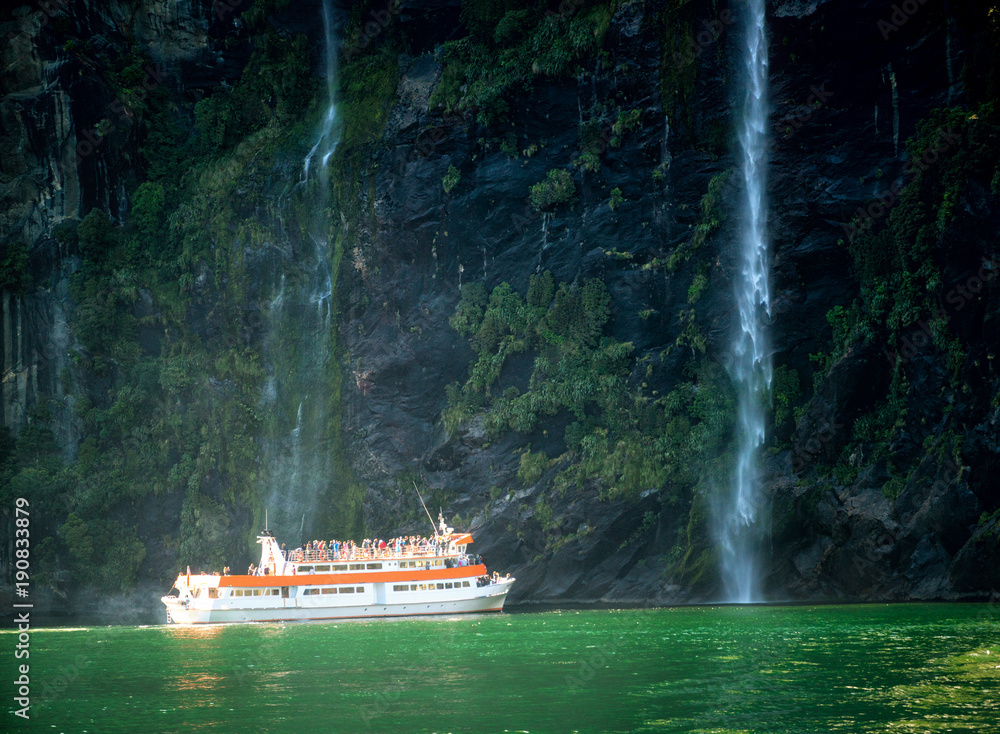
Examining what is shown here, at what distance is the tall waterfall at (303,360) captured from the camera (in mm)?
62188

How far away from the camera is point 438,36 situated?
65.9 metres

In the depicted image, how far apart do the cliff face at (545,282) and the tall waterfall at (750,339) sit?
28.5 inches

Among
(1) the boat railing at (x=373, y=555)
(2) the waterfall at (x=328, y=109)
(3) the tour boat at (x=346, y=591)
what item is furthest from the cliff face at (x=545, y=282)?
(3) the tour boat at (x=346, y=591)

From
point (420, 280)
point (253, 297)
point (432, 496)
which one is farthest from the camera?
→ point (253, 297)

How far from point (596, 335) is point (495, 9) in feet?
70.8

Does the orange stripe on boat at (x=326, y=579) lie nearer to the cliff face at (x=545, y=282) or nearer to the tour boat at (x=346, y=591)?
the tour boat at (x=346, y=591)

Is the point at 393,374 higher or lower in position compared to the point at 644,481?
higher

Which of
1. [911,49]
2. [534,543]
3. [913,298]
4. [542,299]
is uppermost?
[911,49]

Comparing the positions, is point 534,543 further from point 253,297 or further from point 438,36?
point 438,36

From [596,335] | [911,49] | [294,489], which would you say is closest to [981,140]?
[911,49]

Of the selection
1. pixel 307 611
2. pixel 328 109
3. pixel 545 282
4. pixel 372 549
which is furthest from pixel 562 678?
pixel 328 109

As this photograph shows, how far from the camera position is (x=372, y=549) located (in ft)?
189

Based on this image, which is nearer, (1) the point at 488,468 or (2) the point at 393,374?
(1) the point at 488,468

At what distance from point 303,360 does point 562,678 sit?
143ft
